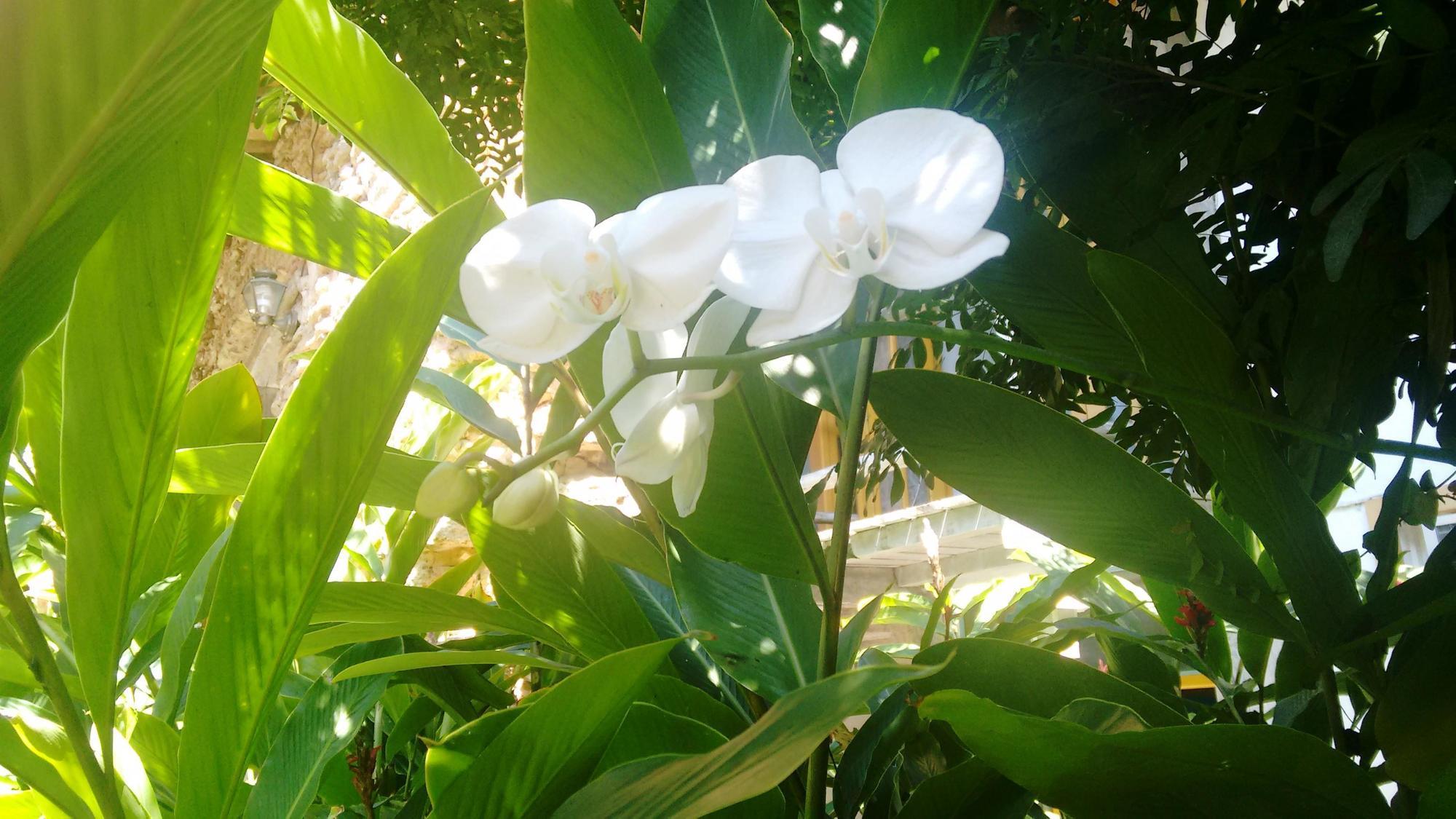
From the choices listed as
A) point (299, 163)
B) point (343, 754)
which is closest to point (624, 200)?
point (343, 754)

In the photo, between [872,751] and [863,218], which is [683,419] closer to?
[863,218]

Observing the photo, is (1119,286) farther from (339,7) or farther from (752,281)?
(339,7)

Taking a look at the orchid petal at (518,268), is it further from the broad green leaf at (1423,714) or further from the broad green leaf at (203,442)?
the broad green leaf at (203,442)

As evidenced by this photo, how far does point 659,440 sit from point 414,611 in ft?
0.79

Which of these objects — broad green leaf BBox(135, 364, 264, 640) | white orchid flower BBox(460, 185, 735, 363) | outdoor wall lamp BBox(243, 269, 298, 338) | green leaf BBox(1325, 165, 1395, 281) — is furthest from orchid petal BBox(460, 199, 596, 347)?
outdoor wall lamp BBox(243, 269, 298, 338)

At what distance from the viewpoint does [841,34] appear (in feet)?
1.82

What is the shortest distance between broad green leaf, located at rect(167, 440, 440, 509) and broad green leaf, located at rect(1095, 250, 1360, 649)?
1.18 feet

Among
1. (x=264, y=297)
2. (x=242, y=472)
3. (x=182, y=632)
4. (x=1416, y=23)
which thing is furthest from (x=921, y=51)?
(x=264, y=297)

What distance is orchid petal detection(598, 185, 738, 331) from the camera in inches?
11.9

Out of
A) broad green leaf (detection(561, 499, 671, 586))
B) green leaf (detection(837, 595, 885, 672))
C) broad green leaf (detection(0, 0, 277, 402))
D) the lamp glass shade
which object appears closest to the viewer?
broad green leaf (detection(0, 0, 277, 402))

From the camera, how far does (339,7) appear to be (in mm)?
957

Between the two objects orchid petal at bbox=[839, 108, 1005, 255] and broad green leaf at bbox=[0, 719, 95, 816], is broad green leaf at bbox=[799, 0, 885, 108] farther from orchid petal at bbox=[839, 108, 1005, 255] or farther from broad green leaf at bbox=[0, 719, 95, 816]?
broad green leaf at bbox=[0, 719, 95, 816]

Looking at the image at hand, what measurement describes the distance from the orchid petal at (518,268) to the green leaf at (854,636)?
290 mm

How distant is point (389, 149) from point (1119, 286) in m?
0.43
